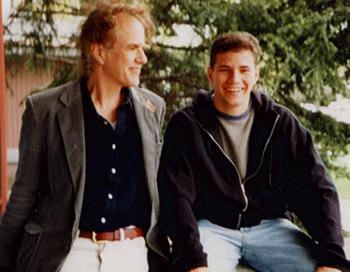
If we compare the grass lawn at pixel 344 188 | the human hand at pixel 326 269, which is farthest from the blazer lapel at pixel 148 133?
the grass lawn at pixel 344 188

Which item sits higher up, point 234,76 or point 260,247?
point 234,76

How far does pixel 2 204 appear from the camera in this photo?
318cm

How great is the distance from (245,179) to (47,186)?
730 mm

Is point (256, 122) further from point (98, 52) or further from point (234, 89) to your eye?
point (98, 52)

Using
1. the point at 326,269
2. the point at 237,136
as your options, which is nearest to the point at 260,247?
the point at 326,269

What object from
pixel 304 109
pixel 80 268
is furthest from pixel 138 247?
pixel 304 109

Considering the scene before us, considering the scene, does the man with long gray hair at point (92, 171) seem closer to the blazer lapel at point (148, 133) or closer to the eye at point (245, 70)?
the blazer lapel at point (148, 133)

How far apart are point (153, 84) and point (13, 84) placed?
1.16 m

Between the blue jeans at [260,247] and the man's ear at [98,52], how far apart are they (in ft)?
2.40

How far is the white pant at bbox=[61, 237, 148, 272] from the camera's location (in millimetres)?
1772

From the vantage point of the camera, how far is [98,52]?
1.85 m

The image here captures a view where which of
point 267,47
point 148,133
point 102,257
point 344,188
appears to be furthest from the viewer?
point 344,188

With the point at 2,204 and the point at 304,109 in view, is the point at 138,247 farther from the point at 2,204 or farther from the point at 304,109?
the point at 304,109

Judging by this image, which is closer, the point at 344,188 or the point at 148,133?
the point at 148,133
